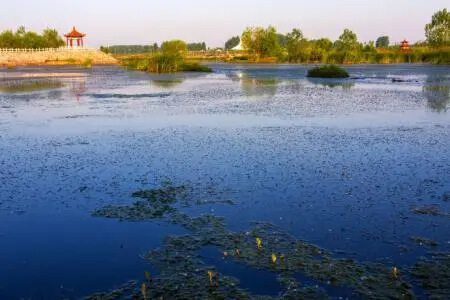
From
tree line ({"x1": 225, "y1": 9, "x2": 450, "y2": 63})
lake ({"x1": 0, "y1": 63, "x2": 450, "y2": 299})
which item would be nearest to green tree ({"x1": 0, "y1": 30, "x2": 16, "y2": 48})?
tree line ({"x1": 225, "y1": 9, "x2": 450, "y2": 63})

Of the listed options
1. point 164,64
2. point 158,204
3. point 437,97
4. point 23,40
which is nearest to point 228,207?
point 158,204

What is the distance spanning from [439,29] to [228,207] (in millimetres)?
96634

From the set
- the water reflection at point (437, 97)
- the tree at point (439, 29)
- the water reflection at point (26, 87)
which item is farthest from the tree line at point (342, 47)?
the water reflection at point (26, 87)

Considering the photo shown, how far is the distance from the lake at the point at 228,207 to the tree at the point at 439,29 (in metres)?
82.0

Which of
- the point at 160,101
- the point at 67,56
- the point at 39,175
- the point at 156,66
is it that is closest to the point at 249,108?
the point at 160,101

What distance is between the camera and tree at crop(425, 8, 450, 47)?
90750 mm

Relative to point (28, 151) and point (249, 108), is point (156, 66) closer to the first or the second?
point (249, 108)

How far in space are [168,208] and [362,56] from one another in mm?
84992

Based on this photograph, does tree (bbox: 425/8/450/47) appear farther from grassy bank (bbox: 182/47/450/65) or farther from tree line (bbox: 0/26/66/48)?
tree line (bbox: 0/26/66/48)

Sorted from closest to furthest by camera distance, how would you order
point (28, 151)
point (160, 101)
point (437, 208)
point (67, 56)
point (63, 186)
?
point (437, 208), point (63, 186), point (28, 151), point (160, 101), point (67, 56)

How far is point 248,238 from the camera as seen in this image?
7.88 meters

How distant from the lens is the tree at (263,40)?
115 meters

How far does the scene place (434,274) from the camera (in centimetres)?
649

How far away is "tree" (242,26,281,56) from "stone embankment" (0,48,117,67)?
36.4 meters
